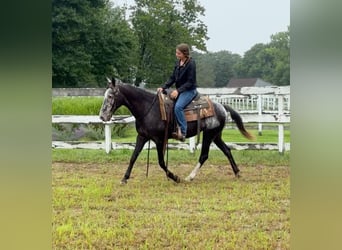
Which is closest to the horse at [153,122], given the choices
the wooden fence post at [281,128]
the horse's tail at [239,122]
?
the horse's tail at [239,122]

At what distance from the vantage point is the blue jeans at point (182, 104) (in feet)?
4.62

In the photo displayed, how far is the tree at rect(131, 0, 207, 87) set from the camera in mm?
1354

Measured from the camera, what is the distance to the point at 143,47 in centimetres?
135

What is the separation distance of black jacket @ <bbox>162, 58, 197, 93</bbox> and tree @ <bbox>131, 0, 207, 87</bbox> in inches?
0.8

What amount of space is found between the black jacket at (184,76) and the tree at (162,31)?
2 centimetres

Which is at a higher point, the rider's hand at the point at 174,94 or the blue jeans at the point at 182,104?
the rider's hand at the point at 174,94

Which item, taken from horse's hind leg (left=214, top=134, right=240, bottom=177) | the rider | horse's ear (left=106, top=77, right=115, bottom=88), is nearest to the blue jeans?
the rider

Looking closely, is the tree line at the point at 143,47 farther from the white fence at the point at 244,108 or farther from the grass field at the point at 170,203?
the grass field at the point at 170,203

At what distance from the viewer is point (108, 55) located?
1.36 m

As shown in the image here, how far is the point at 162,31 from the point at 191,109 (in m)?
0.29

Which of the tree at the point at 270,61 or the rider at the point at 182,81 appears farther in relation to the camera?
the rider at the point at 182,81

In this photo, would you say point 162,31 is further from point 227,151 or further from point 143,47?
point 227,151

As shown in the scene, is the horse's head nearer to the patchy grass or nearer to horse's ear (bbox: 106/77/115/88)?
horse's ear (bbox: 106/77/115/88)

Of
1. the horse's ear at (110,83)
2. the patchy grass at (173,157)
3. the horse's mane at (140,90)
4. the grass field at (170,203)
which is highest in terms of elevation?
the horse's ear at (110,83)
